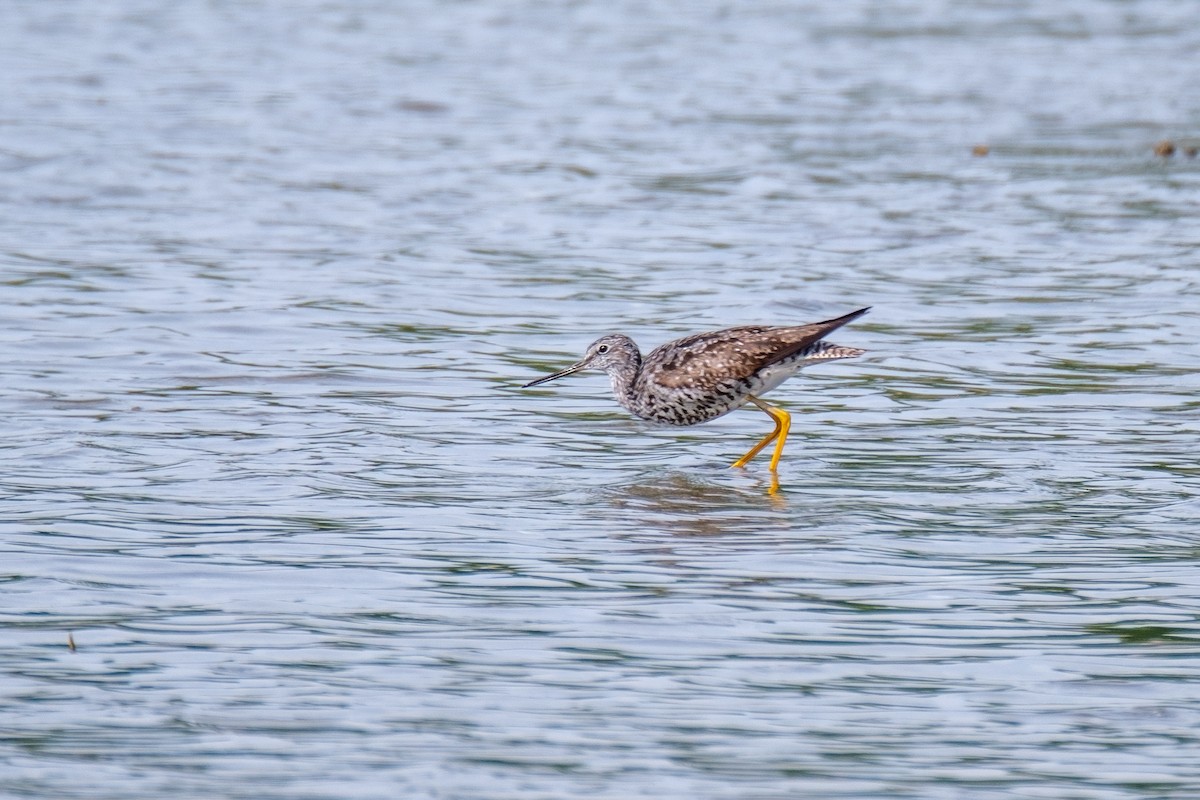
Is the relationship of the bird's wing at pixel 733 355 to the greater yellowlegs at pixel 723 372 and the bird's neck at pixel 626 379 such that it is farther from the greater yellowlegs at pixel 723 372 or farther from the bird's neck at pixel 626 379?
the bird's neck at pixel 626 379

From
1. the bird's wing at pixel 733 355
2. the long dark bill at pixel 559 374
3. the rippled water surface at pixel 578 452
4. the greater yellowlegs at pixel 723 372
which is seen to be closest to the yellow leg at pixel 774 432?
the greater yellowlegs at pixel 723 372

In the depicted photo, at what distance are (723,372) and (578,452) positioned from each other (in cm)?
89

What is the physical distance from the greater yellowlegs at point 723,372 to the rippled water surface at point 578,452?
0.92 ft

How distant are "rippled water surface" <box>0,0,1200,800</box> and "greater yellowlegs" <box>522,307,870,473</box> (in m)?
0.28

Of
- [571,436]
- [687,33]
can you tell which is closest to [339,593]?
[571,436]

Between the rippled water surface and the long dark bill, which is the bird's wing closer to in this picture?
the rippled water surface

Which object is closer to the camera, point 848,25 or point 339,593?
point 339,593

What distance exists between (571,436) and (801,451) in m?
1.29

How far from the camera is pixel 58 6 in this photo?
2970 cm

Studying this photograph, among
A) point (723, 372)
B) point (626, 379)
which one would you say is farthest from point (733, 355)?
point (626, 379)

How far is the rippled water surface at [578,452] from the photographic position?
6270 mm

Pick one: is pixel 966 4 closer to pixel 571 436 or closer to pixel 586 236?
pixel 586 236

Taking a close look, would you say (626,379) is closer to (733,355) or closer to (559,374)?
(559,374)

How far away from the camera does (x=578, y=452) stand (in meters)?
10.5
